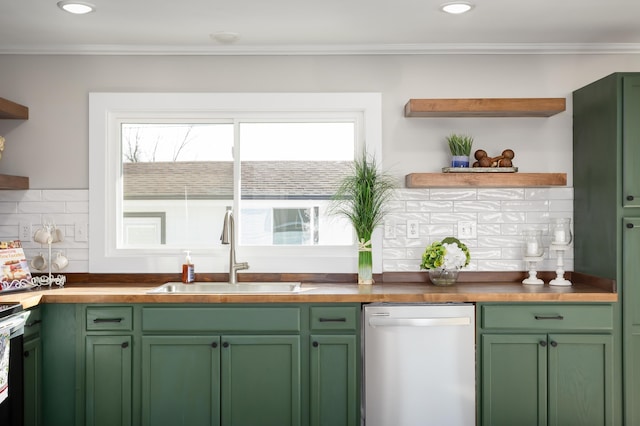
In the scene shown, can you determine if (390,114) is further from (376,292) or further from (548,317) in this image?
(548,317)

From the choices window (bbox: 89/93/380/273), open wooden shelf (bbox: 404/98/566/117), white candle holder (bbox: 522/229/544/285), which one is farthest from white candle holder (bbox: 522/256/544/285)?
window (bbox: 89/93/380/273)

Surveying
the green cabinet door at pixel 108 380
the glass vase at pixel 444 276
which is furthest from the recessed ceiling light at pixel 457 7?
the green cabinet door at pixel 108 380

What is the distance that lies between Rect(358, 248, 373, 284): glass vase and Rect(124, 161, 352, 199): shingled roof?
0.48 metres

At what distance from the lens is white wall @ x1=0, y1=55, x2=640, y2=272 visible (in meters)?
3.55

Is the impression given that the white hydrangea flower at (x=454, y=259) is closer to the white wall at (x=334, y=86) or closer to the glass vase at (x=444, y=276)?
the glass vase at (x=444, y=276)

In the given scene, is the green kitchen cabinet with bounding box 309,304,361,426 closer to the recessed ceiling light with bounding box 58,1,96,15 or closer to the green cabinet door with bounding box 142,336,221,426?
the green cabinet door with bounding box 142,336,221,426

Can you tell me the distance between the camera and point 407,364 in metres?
2.94

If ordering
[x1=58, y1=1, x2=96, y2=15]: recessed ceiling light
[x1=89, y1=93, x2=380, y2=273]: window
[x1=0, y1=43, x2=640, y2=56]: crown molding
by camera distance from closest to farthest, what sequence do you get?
[x1=58, y1=1, x2=96, y2=15]: recessed ceiling light, [x1=0, y1=43, x2=640, y2=56]: crown molding, [x1=89, y1=93, x2=380, y2=273]: window

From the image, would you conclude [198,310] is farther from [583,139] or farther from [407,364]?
[583,139]

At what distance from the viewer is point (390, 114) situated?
355 cm

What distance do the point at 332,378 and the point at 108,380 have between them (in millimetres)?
1143

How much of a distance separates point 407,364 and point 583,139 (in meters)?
1.67

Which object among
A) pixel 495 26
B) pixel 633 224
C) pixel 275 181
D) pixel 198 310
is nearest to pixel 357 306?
pixel 198 310

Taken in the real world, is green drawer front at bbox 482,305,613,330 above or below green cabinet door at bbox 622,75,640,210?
below
